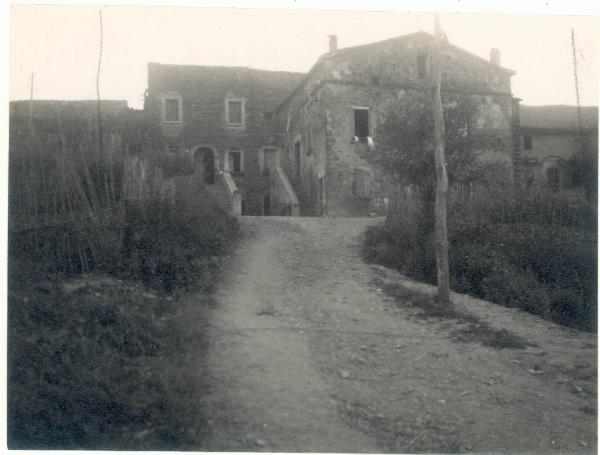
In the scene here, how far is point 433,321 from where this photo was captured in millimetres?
8883

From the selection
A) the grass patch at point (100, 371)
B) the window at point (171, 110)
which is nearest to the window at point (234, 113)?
the window at point (171, 110)

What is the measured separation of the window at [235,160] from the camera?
28328 mm

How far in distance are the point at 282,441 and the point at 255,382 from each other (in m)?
1.10

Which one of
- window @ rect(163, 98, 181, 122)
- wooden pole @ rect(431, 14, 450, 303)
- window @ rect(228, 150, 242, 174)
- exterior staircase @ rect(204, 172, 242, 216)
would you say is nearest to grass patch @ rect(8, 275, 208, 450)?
wooden pole @ rect(431, 14, 450, 303)

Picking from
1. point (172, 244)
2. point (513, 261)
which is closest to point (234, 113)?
point (172, 244)

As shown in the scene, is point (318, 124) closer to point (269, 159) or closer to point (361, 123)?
point (361, 123)

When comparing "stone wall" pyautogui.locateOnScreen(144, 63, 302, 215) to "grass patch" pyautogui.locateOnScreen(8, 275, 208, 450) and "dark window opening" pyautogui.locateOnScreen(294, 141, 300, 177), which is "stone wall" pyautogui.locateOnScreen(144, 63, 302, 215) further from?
"grass patch" pyautogui.locateOnScreen(8, 275, 208, 450)

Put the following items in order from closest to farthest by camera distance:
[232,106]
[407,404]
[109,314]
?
[407,404]
[109,314]
[232,106]

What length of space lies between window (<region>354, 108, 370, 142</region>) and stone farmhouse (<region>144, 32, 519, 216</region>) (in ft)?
0.13

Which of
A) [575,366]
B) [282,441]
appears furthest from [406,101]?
[282,441]

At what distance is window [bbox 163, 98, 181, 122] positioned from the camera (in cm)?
2770

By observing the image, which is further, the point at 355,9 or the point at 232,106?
the point at 232,106

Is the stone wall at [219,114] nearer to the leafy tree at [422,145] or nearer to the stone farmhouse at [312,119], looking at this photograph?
the stone farmhouse at [312,119]

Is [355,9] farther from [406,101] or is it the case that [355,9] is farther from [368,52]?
[368,52]
